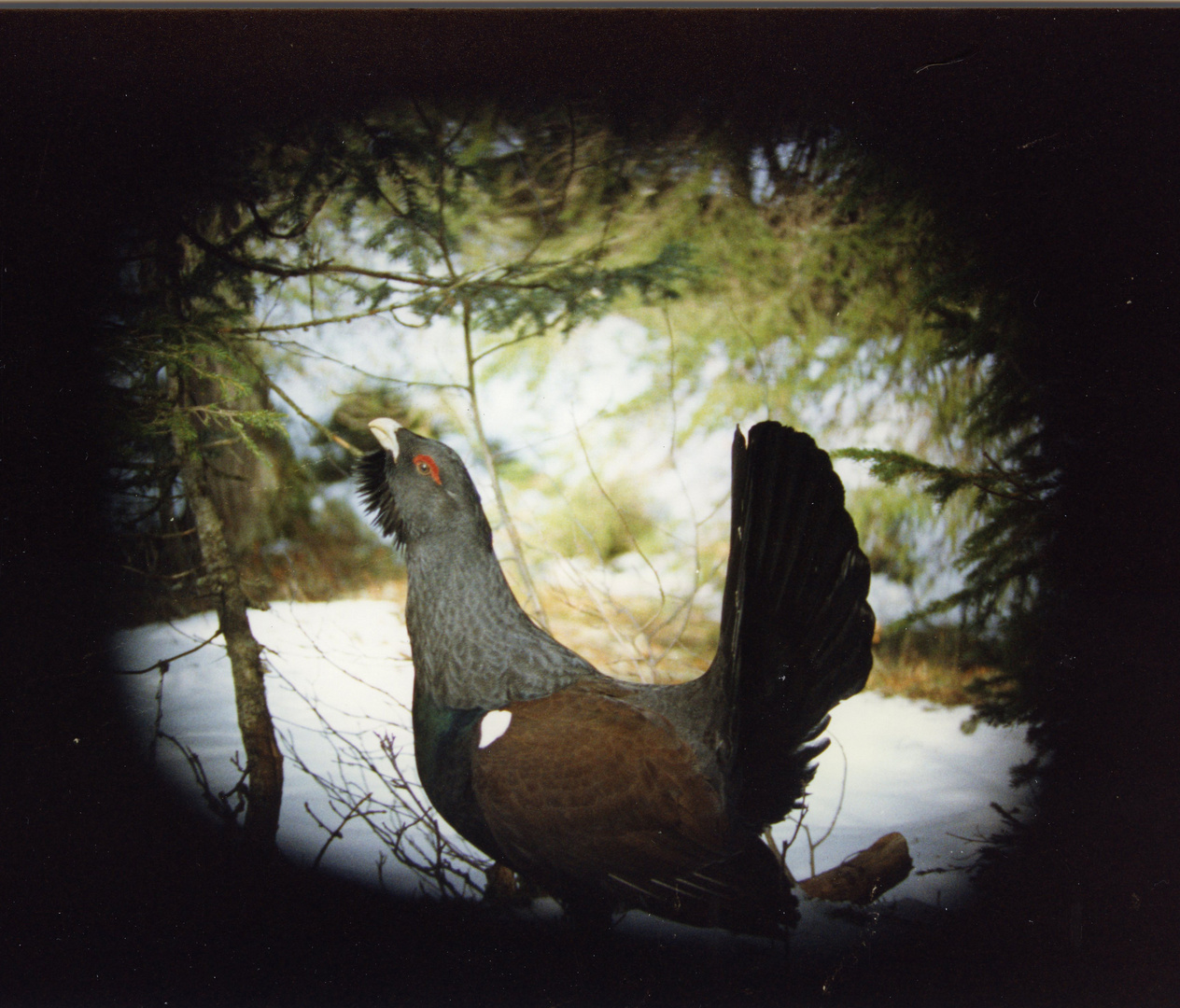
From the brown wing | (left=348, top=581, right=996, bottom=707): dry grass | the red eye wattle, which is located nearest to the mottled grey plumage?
the brown wing

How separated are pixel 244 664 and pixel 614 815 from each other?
0.68m

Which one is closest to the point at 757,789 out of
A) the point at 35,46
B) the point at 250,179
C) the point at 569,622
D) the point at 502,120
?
the point at 569,622

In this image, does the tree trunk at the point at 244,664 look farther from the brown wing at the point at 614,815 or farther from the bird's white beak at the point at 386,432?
the brown wing at the point at 614,815

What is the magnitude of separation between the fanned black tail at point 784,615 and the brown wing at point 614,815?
72mm

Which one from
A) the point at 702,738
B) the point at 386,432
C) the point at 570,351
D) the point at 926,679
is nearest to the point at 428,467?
the point at 386,432

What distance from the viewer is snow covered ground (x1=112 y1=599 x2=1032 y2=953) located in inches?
52.9

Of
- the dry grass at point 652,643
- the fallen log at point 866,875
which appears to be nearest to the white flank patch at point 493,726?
the dry grass at point 652,643

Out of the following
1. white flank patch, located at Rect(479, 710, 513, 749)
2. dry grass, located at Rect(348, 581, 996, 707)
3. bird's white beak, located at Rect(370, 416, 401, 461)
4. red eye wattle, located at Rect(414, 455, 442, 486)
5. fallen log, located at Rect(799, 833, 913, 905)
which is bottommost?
fallen log, located at Rect(799, 833, 913, 905)

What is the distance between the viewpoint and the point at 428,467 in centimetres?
129

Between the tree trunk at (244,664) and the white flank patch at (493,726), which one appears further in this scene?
the tree trunk at (244,664)

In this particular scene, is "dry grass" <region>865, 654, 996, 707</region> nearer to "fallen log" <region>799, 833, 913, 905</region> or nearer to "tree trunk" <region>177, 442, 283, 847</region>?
"fallen log" <region>799, 833, 913, 905</region>

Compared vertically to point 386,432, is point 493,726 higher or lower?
lower

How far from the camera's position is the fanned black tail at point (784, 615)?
112 cm

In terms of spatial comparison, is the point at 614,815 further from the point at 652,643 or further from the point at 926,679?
the point at 926,679
